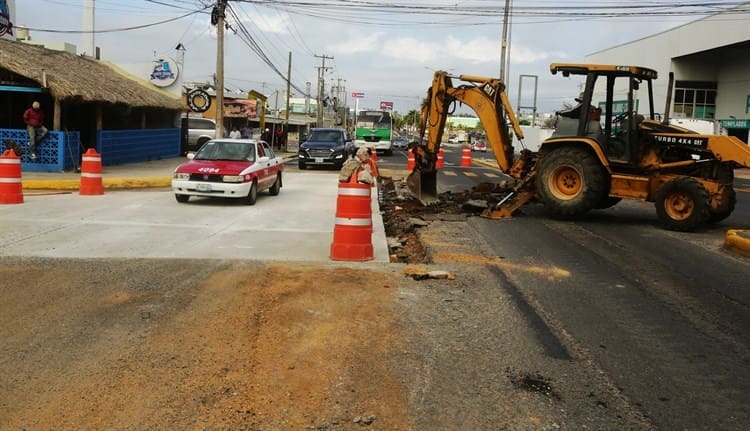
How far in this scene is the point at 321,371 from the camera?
4.74 m

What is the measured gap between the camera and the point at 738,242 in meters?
10.1

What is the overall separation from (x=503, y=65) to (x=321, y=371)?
1312 inches

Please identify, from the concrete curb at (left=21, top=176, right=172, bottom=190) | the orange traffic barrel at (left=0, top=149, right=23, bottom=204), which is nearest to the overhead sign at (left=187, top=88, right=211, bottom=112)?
the concrete curb at (left=21, top=176, right=172, bottom=190)

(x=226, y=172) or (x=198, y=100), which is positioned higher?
(x=198, y=100)

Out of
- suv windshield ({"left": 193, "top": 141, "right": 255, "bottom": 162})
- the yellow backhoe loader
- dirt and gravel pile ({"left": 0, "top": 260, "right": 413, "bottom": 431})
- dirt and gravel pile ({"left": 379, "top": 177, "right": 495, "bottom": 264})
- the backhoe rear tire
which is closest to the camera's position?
dirt and gravel pile ({"left": 0, "top": 260, "right": 413, "bottom": 431})

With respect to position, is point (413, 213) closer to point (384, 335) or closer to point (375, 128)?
point (384, 335)

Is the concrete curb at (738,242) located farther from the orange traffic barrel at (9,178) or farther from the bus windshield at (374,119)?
the bus windshield at (374,119)

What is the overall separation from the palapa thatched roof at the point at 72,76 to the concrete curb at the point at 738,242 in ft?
58.3

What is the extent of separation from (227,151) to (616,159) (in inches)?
338

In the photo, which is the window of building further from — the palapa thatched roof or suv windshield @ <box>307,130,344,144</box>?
the palapa thatched roof

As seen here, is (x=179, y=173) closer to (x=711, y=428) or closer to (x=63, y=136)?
(x=63, y=136)

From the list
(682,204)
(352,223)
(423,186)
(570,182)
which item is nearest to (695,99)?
(423,186)

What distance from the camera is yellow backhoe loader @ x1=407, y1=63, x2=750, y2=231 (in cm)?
1198

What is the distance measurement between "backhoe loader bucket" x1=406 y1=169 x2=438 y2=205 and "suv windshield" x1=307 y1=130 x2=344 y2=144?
1402cm
